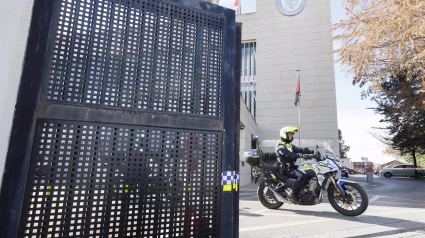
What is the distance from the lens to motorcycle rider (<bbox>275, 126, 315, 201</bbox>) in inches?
189

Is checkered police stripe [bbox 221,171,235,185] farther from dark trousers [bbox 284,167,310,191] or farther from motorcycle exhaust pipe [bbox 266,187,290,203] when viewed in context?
motorcycle exhaust pipe [bbox 266,187,290,203]

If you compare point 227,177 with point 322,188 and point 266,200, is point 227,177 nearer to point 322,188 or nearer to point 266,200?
point 322,188

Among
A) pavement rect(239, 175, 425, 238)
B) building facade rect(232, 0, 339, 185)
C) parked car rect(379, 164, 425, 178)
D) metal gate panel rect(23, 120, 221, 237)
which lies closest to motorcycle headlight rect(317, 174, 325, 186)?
pavement rect(239, 175, 425, 238)

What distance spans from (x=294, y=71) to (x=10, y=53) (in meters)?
21.6

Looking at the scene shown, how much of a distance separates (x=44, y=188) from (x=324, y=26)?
23561 mm

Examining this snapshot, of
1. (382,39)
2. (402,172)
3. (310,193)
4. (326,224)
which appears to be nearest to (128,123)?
(326,224)

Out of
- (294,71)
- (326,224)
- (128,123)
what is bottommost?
(326,224)

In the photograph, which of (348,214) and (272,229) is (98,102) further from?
(348,214)

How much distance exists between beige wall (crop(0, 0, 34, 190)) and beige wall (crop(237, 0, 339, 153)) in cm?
1921

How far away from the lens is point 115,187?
1.60 m

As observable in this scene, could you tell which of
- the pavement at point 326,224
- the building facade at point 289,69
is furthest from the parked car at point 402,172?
the pavement at point 326,224

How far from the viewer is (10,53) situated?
1562mm

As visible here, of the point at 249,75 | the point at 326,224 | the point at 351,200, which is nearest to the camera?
the point at 326,224

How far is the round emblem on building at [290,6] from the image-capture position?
21977 mm
